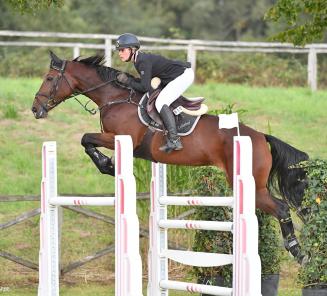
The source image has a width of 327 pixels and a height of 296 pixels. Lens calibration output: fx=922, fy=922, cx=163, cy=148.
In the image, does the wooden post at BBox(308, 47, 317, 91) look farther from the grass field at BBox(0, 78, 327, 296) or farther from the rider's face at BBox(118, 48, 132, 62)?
the rider's face at BBox(118, 48, 132, 62)

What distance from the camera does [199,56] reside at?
72.9ft

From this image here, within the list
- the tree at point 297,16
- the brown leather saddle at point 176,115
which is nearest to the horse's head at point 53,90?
the brown leather saddle at point 176,115

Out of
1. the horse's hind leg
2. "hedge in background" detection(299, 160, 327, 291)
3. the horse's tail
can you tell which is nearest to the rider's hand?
the horse's tail

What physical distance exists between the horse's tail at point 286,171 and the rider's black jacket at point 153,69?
3.80 ft

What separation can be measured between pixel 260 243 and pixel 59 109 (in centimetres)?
885

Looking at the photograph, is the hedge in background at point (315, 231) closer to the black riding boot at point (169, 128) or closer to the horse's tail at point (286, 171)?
the black riding boot at point (169, 128)

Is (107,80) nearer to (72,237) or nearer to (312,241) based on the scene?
(312,241)

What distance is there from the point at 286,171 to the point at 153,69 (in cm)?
171

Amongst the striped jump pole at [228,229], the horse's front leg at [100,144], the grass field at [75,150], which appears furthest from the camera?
the grass field at [75,150]

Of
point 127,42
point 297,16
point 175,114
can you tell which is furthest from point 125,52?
point 297,16

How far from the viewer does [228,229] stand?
734 centimetres

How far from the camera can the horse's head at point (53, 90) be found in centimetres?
866

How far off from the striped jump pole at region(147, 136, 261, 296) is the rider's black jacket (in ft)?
2.55

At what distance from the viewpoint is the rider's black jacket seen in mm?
8273
